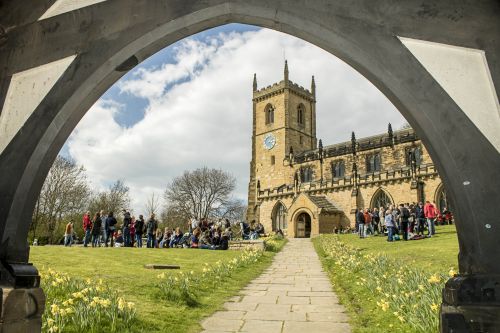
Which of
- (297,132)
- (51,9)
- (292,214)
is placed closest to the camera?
(51,9)

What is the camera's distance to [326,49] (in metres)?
3.01

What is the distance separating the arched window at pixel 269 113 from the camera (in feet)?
183

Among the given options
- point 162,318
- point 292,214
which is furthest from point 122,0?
point 292,214

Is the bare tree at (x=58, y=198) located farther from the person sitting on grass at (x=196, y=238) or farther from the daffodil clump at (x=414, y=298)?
the daffodil clump at (x=414, y=298)

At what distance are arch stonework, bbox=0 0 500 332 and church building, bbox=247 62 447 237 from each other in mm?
33865

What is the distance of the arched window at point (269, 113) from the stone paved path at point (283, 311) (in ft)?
157

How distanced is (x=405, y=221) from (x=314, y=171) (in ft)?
104

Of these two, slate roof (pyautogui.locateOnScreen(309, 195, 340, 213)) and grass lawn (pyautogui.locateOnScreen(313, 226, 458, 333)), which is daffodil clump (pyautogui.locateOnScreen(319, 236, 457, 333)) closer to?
grass lawn (pyautogui.locateOnScreen(313, 226, 458, 333))

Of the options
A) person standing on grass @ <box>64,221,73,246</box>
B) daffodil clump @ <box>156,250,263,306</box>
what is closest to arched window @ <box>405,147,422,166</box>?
person standing on grass @ <box>64,221,73,246</box>

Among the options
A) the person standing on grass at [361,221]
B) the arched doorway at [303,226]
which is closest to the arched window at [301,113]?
the arched doorway at [303,226]

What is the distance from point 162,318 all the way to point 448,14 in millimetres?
4802

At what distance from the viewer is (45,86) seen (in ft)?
10.3

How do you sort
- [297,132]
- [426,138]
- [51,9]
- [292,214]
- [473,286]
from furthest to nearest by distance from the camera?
[297,132] → [292,214] → [51,9] → [426,138] → [473,286]

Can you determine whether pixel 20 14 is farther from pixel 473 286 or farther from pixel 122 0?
pixel 473 286
